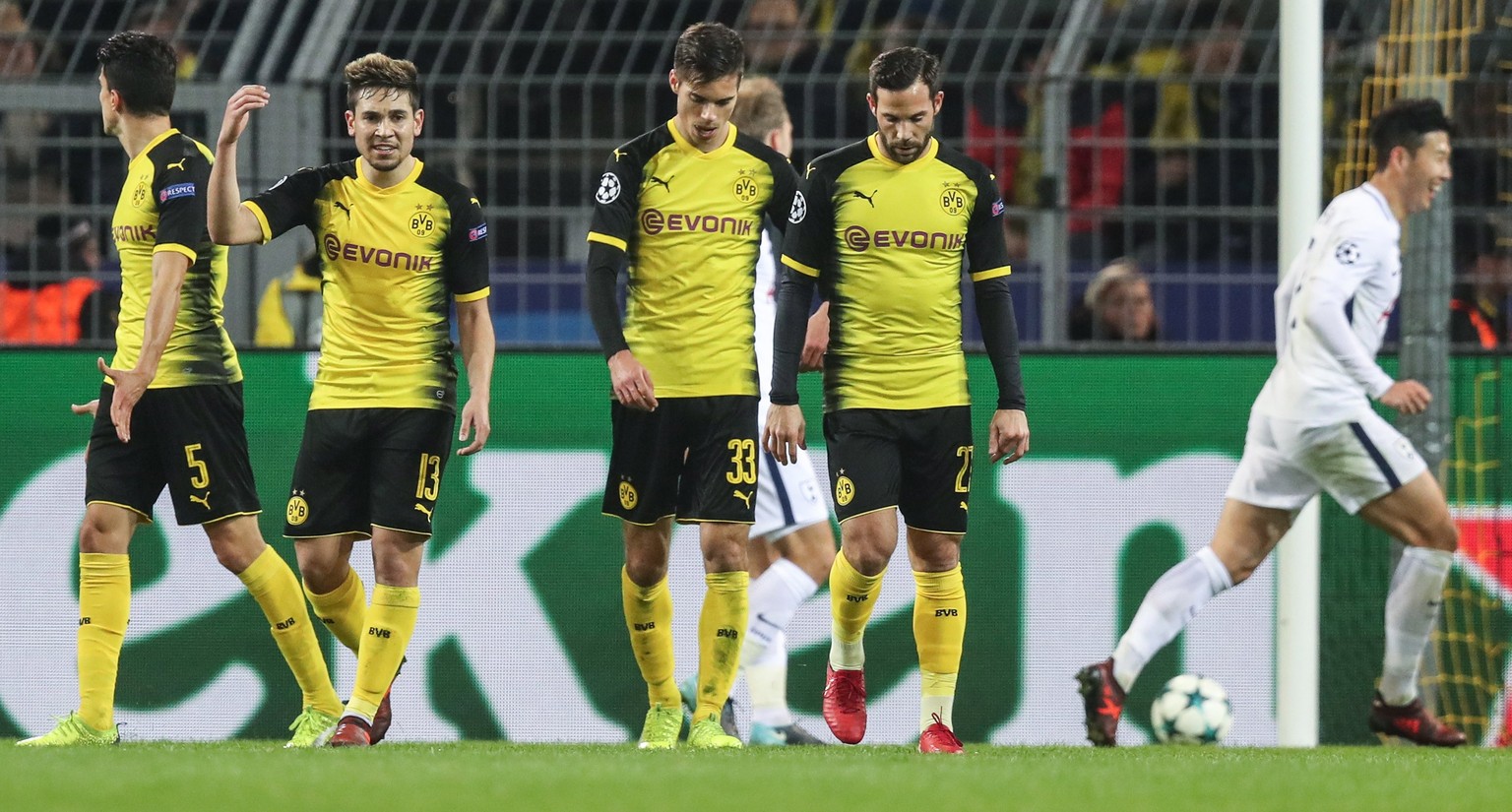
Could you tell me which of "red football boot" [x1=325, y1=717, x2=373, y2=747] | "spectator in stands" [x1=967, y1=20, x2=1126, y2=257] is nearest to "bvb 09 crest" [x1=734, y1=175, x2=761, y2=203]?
"red football boot" [x1=325, y1=717, x2=373, y2=747]

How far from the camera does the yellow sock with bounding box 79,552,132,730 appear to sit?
600 centimetres

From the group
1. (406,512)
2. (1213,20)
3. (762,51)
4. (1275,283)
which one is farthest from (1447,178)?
(406,512)

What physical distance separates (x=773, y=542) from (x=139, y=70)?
2510 millimetres

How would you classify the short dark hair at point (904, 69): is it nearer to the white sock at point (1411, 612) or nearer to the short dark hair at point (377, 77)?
the short dark hair at point (377, 77)

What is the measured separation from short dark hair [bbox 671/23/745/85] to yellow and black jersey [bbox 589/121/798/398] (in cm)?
24

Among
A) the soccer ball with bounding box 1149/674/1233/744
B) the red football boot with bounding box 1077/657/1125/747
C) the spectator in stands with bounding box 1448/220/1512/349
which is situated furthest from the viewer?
the spectator in stands with bounding box 1448/220/1512/349

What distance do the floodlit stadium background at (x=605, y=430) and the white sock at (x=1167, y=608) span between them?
0.84 m

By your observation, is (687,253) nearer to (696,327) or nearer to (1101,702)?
(696,327)

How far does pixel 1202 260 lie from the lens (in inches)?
310

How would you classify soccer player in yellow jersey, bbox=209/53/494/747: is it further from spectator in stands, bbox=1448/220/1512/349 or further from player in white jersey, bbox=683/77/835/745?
spectator in stands, bbox=1448/220/1512/349

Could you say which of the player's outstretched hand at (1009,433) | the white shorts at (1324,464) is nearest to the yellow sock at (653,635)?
the player's outstretched hand at (1009,433)

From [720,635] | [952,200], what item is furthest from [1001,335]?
[720,635]

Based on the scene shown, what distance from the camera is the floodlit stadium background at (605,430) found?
7.55 metres

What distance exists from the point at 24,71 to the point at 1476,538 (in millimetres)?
5520
